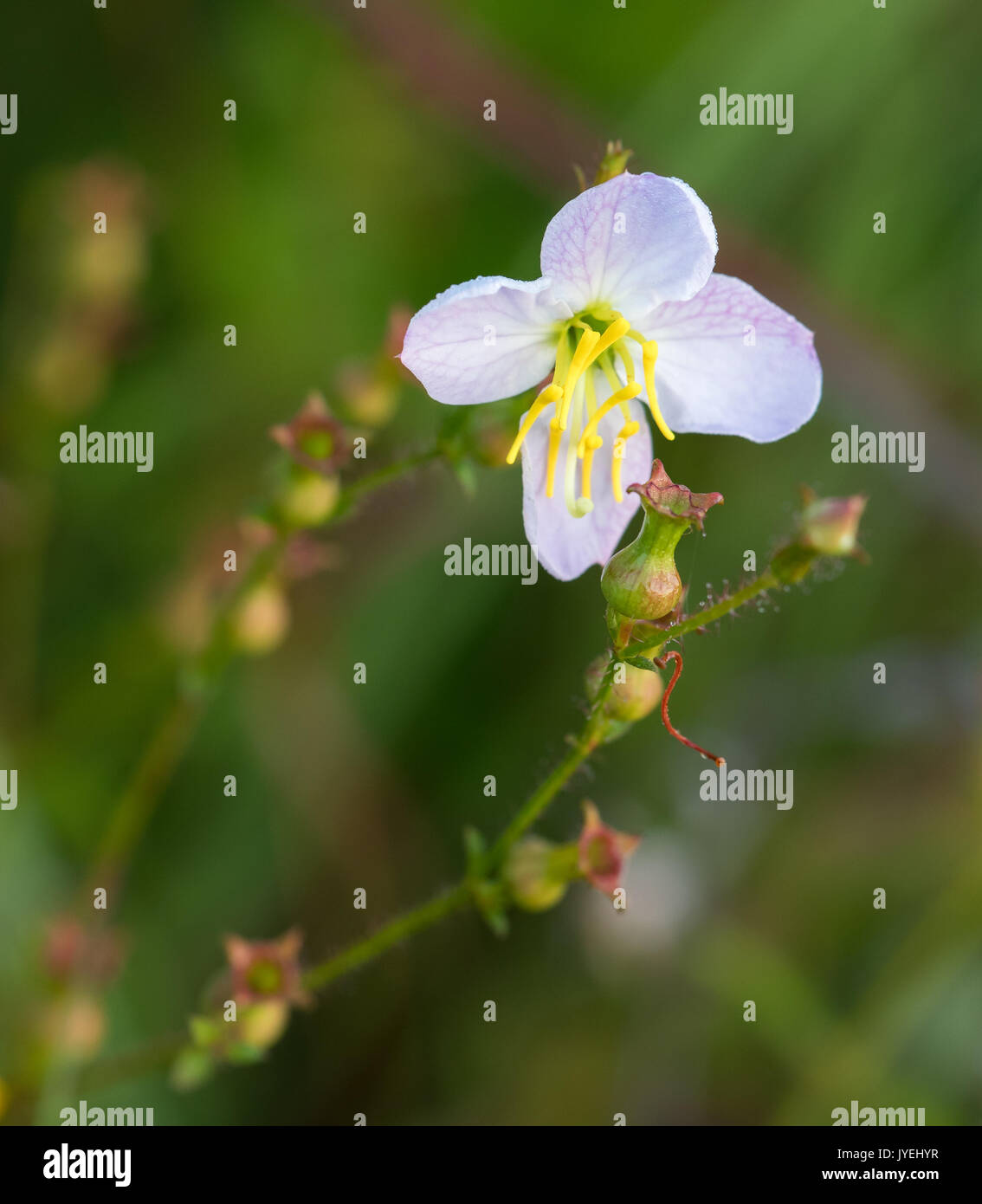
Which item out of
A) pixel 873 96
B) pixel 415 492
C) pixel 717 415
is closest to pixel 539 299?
→ pixel 717 415

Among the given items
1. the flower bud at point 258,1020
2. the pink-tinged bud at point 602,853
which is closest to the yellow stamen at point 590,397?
the pink-tinged bud at point 602,853

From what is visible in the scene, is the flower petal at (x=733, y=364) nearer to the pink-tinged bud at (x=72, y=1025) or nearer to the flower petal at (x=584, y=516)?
the flower petal at (x=584, y=516)

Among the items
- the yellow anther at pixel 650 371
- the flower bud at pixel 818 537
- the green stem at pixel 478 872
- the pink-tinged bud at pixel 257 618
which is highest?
the yellow anther at pixel 650 371

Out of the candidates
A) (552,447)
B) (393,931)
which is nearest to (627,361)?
(552,447)

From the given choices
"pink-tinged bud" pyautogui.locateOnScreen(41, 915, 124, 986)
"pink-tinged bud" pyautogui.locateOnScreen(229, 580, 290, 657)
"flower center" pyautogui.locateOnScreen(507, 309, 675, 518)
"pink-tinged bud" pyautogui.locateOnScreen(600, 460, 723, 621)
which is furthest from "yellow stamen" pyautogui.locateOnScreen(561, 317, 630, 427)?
"pink-tinged bud" pyautogui.locateOnScreen(41, 915, 124, 986)

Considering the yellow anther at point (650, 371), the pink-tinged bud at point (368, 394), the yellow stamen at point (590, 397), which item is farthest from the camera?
the pink-tinged bud at point (368, 394)

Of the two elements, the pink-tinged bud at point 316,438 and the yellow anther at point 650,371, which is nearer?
the yellow anther at point 650,371

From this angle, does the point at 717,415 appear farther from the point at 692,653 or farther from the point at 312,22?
the point at 312,22
